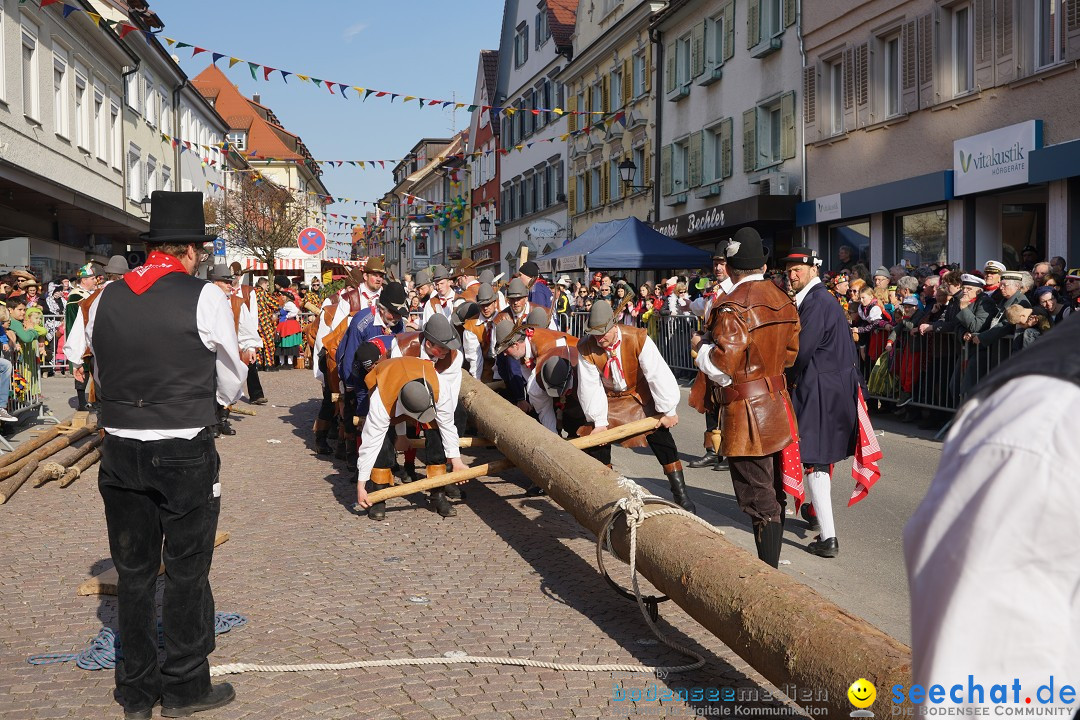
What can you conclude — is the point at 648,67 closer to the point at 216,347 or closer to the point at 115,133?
the point at 115,133

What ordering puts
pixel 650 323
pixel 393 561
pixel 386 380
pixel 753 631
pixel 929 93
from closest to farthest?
pixel 753 631, pixel 393 561, pixel 386 380, pixel 929 93, pixel 650 323

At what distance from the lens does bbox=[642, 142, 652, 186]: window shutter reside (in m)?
32.1

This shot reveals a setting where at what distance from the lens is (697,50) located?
28.4 metres

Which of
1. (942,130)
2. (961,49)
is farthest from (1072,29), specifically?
(942,130)

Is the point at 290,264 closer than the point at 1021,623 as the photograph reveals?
No

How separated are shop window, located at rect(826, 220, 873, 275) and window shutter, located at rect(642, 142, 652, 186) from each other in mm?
10947

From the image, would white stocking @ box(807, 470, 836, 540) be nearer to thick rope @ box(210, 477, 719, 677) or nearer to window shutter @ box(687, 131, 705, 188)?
thick rope @ box(210, 477, 719, 677)

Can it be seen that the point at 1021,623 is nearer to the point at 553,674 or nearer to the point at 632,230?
the point at 553,674

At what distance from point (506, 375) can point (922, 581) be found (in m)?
9.26

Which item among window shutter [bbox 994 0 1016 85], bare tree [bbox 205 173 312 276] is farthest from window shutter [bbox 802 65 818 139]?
bare tree [bbox 205 173 312 276]

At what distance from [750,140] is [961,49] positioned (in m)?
7.55

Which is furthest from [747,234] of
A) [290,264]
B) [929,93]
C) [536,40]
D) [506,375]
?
[536,40]

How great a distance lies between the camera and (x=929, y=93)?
708 inches

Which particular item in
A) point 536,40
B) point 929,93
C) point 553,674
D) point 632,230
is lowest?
point 553,674
